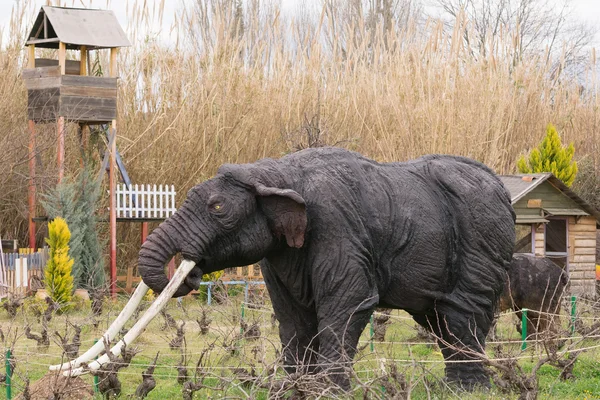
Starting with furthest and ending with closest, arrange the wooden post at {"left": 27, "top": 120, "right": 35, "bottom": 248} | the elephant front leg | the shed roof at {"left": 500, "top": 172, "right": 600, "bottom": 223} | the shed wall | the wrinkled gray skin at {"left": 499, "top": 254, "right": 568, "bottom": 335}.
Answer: the wooden post at {"left": 27, "top": 120, "right": 35, "bottom": 248} → the shed wall → the shed roof at {"left": 500, "top": 172, "right": 600, "bottom": 223} → the wrinkled gray skin at {"left": 499, "top": 254, "right": 568, "bottom": 335} → the elephant front leg

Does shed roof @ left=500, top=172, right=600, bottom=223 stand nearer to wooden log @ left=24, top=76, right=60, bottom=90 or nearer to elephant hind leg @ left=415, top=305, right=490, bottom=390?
wooden log @ left=24, top=76, right=60, bottom=90

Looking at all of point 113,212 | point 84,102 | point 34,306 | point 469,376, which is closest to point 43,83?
point 84,102

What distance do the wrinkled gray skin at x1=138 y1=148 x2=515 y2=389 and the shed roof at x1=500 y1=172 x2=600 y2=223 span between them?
7236 mm

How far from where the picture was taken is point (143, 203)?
16.3 meters

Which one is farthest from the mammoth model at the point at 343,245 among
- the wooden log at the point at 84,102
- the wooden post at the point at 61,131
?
the wooden log at the point at 84,102

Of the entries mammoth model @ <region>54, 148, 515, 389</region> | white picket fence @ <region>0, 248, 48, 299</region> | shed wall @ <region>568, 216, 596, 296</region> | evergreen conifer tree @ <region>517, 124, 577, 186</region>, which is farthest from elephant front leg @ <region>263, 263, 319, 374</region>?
evergreen conifer tree @ <region>517, 124, 577, 186</region>

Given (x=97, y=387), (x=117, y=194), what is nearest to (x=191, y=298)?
(x=117, y=194)

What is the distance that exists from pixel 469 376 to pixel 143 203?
9889 mm

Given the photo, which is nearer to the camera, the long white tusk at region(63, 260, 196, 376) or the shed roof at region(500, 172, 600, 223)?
the long white tusk at region(63, 260, 196, 376)

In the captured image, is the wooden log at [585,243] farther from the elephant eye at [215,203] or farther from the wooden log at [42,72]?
the elephant eye at [215,203]

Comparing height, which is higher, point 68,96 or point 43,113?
point 68,96

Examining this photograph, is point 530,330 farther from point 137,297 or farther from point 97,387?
point 137,297

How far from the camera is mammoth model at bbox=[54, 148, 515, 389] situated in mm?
6227

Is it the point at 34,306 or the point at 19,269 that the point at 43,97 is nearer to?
the point at 19,269
